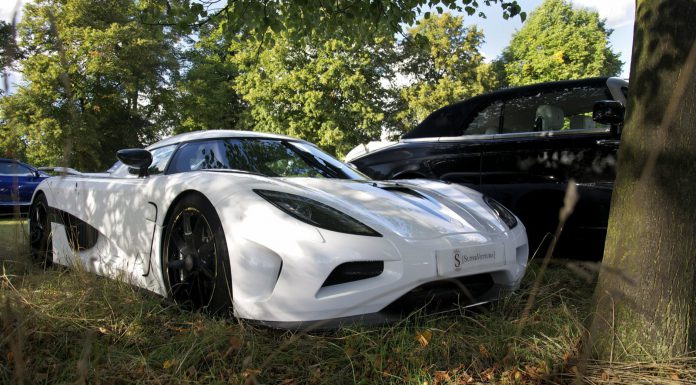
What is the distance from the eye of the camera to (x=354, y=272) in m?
2.23

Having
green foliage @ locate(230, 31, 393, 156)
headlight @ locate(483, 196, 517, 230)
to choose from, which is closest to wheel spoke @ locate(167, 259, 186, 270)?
headlight @ locate(483, 196, 517, 230)

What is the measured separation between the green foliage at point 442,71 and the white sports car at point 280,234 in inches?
956

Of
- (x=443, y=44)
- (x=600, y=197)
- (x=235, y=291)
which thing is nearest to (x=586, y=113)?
(x=600, y=197)

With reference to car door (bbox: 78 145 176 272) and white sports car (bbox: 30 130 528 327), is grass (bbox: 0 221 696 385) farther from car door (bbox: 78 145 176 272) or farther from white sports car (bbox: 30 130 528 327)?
car door (bbox: 78 145 176 272)

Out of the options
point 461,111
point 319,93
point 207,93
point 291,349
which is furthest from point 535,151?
point 207,93

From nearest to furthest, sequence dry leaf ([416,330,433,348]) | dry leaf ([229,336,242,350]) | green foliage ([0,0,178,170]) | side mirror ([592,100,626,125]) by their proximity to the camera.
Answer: dry leaf ([229,336,242,350])
dry leaf ([416,330,433,348])
side mirror ([592,100,626,125])
green foliage ([0,0,178,170])

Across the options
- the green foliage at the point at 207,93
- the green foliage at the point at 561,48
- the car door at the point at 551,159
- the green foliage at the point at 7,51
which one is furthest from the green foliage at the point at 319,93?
the green foliage at the point at 7,51

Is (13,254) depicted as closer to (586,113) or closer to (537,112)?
(537,112)

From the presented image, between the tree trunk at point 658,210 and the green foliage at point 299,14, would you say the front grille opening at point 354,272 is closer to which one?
the tree trunk at point 658,210

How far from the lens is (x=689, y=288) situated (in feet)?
6.85

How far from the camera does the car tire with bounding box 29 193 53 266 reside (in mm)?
3967

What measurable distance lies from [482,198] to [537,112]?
1.48 metres

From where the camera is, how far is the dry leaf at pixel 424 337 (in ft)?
7.35

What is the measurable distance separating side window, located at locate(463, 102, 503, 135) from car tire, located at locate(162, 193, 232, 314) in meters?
2.93
